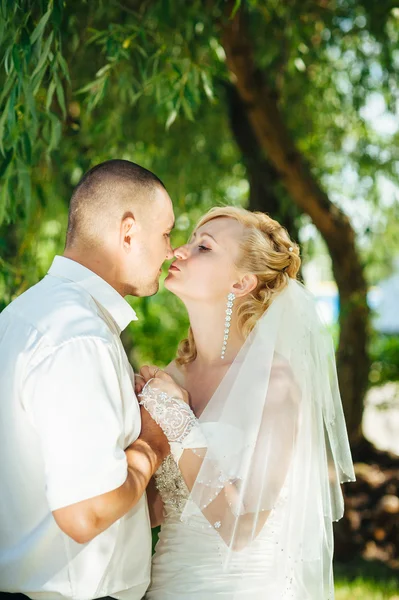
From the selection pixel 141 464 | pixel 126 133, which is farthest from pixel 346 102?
pixel 141 464

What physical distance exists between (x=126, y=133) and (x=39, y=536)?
4.04 m

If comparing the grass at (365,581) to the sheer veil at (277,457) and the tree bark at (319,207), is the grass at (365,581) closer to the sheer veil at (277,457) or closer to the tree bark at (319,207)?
the tree bark at (319,207)

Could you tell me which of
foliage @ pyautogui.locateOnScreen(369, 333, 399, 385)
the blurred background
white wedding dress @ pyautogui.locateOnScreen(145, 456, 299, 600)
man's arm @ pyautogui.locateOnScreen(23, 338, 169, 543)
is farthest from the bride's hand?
foliage @ pyautogui.locateOnScreen(369, 333, 399, 385)

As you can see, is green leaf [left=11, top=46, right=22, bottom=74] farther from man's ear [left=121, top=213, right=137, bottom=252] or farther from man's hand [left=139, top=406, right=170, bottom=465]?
man's hand [left=139, top=406, right=170, bottom=465]

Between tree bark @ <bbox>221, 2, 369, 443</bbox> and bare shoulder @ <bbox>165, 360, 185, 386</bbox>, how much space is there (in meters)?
2.07

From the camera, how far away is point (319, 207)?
5320mm

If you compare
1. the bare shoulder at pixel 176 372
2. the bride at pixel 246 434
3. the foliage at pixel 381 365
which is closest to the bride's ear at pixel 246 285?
the bride at pixel 246 434

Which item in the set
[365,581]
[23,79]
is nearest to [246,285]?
[23,79]

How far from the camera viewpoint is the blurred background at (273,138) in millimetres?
3777

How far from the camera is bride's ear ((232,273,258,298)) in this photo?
280 centimetres

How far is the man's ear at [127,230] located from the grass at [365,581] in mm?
3759

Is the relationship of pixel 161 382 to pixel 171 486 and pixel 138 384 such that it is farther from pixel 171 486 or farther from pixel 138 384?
pixel 171 486

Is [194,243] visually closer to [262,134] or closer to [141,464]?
[141,464]

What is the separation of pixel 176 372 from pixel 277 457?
2.27ft
